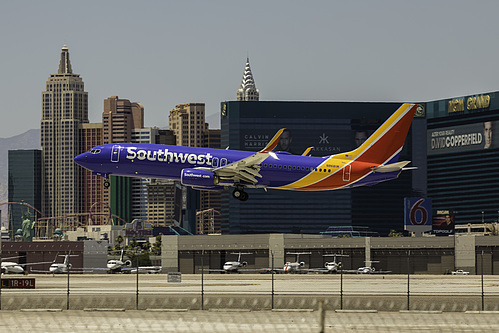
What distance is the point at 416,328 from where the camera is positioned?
59281 millimetres

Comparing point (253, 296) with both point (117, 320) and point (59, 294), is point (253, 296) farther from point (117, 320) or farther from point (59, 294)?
point (117, 320)

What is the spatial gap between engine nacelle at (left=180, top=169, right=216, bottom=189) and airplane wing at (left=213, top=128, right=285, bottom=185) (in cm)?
136

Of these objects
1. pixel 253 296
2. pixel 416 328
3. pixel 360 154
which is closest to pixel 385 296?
pixel 253 296

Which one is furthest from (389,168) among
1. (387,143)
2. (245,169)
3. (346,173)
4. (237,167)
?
(237,167)

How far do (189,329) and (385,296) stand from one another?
33.2 m

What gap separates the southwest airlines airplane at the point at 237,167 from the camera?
92.2m

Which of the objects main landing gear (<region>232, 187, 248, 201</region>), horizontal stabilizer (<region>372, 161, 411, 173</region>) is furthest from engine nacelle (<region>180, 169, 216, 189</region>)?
horizontal stabilizer (<region>372, 161, 411, 173</region>)

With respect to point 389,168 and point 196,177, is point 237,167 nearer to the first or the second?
point 196,177

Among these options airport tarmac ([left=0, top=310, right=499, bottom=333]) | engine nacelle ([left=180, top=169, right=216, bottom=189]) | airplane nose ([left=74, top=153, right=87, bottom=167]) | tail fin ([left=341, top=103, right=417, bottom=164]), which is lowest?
airport tarmac ([left=0, top=310, right=499, bottom=333])

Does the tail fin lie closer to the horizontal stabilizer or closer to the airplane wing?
the horizontal stabilizer

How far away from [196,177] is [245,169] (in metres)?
4.84

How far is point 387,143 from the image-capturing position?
340 ft

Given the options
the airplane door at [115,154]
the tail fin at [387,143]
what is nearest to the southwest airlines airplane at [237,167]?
the airplane door at [115,154]

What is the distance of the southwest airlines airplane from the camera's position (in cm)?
9225
